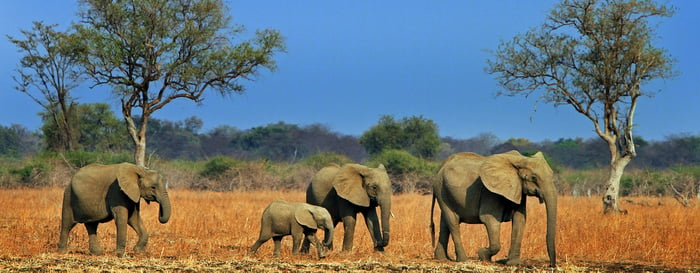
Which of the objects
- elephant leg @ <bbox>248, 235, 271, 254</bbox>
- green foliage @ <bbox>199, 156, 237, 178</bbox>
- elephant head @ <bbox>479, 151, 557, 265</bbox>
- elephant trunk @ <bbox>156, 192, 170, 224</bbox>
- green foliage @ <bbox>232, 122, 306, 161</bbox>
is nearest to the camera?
elephant head @ <bbox>479, 151, 557, 265</bbox>

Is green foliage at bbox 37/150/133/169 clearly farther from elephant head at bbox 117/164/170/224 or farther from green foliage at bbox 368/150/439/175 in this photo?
elephant head at bbox 117/164/170/224

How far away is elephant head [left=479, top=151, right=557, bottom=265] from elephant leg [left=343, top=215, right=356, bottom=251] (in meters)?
3.11

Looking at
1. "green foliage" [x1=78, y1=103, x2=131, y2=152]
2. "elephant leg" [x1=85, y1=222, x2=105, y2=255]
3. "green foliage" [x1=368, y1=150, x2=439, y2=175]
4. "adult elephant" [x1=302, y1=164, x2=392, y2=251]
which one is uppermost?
"green foliage" [x1=78, y1=103, x2=131, y2=152]

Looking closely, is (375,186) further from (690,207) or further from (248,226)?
Answer: (690,207)

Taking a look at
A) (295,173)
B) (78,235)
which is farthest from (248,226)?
(295,173)

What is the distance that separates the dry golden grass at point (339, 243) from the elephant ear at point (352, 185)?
93 cm

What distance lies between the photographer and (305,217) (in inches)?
538

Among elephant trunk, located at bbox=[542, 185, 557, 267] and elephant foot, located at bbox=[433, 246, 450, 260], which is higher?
elephant trunk, located at bbox=[542, 185, 557, 267]

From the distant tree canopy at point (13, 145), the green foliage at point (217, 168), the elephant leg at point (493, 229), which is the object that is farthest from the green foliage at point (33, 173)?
the distant tree canopy at point (13, 145)

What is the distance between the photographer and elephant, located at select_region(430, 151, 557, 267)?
12.2 m

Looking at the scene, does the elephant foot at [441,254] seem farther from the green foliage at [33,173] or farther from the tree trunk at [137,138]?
the green foliage at [33,173]

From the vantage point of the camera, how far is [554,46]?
96.0 ft

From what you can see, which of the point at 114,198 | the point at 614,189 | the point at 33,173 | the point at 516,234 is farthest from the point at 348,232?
the point at 33,173

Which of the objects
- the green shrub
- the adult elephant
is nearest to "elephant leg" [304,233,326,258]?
the adult elephant
